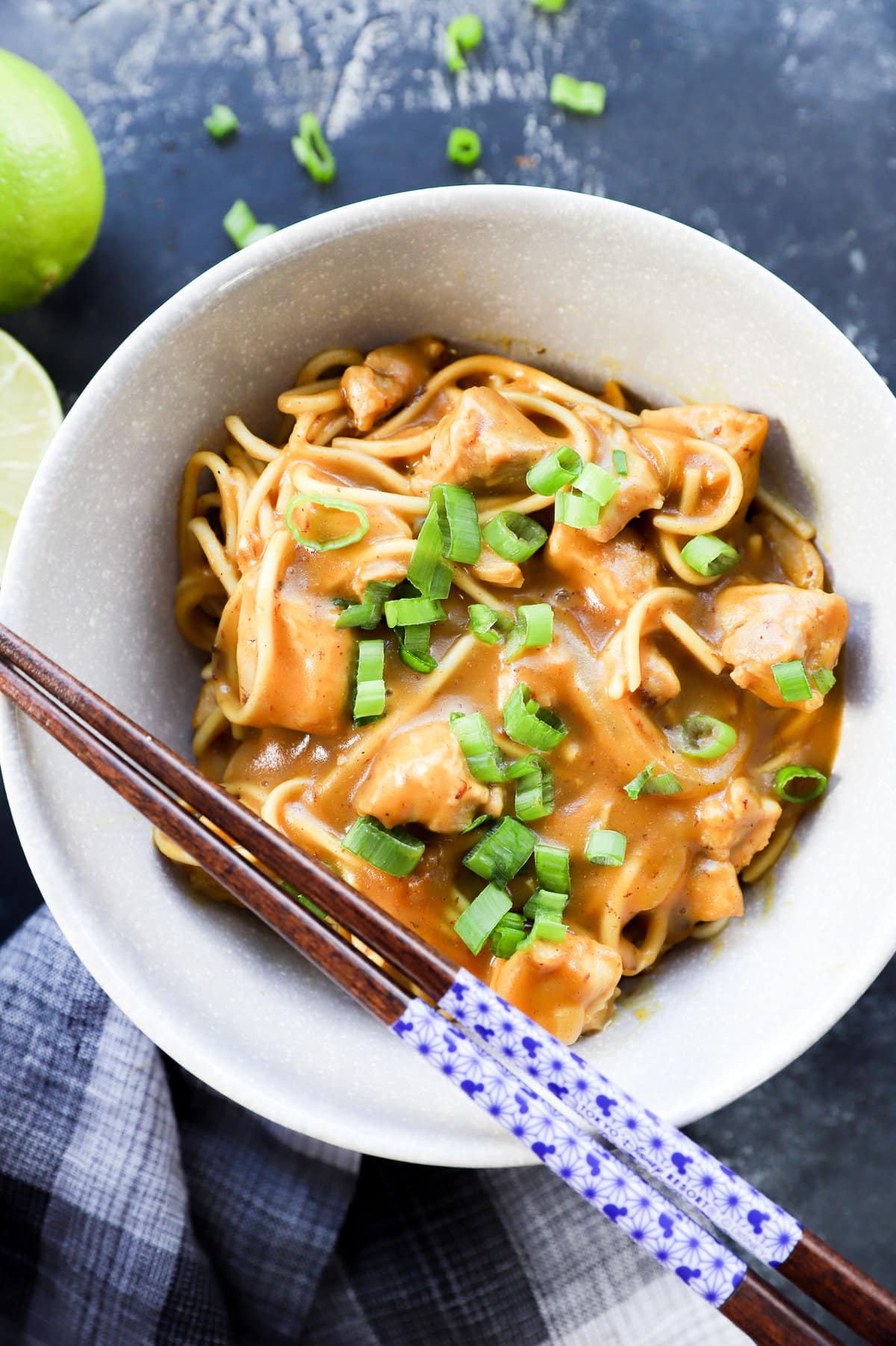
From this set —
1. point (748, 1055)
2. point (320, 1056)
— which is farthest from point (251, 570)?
point (748, 1055)

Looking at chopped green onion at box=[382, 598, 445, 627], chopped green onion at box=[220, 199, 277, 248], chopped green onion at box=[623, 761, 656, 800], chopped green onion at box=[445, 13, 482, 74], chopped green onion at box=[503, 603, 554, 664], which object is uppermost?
chopped green onion at box=[445, 13, 482, 74]

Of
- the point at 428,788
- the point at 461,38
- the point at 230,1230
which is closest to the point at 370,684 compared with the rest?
the point at 428,788

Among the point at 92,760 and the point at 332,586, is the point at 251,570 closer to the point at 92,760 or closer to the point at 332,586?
the point at 332,586

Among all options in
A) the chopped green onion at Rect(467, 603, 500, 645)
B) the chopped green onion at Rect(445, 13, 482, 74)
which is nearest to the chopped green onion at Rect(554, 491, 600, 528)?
the chopped green onion at Rect(467, 603, 500, 645)

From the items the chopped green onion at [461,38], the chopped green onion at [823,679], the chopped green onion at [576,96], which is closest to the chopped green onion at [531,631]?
the chopped green onion at [823,679]

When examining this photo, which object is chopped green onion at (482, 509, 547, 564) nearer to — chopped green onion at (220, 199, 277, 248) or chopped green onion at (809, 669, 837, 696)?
chopped green onion at (809, 669, 837, 696)

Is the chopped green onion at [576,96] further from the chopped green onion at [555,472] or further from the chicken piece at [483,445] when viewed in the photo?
the chopped green onion at [555,472]
